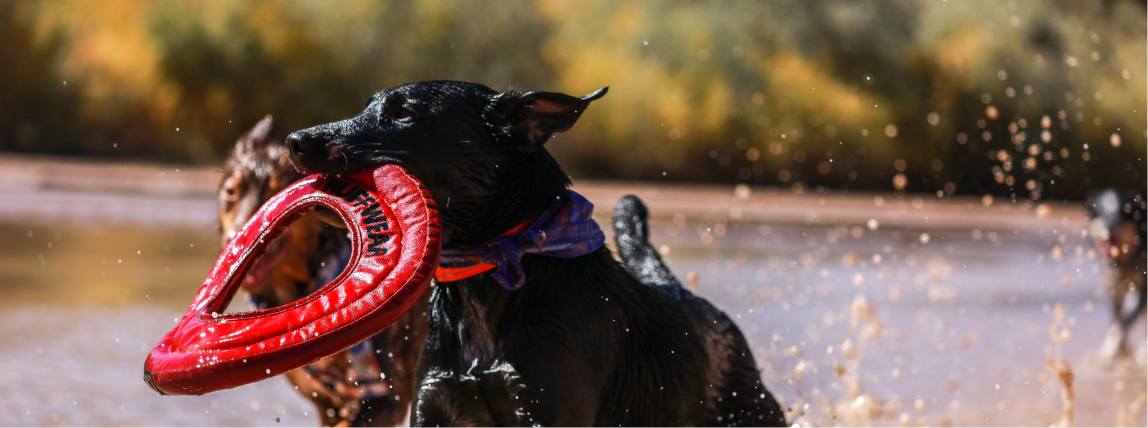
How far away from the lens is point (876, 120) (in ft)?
67.3

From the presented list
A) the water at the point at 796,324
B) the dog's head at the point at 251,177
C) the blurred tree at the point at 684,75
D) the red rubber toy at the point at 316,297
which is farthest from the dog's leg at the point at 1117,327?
the blurred tree at the point at 684,75

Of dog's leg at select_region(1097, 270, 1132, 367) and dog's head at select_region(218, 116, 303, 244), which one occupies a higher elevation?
dog's head at select_region(218, 116, 303, 244)

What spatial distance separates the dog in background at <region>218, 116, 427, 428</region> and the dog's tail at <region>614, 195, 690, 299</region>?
0.73 metres

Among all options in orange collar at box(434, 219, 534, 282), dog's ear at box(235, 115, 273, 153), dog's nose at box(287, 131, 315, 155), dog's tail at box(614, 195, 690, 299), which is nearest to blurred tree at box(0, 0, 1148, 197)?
dog's ear at box(235, 115, 273, 153)

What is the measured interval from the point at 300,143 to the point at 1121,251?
6.35 metres

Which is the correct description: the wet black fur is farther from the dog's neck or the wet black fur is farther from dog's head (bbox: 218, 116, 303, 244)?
the dog's neck

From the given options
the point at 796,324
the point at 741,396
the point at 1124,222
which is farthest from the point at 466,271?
the point at 1124,222

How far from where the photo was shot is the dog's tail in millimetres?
3031

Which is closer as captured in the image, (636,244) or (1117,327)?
(636,244)

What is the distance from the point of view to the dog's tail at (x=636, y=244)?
303 centimetres

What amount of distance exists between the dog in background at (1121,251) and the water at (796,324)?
0.31 metres

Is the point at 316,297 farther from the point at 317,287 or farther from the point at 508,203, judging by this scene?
the point at 317,287

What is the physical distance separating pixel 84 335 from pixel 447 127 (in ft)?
16.7

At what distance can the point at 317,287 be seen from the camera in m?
3.54
